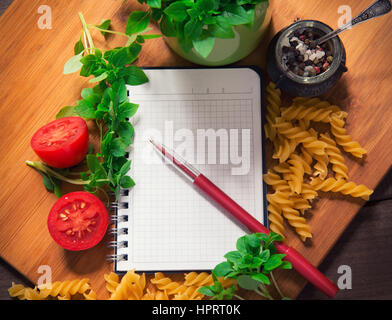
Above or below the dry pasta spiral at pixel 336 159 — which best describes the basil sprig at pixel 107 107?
above

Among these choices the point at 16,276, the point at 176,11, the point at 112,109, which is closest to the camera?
the point at 176,11

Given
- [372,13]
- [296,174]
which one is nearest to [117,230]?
[296,174]

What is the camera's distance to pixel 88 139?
97 cm

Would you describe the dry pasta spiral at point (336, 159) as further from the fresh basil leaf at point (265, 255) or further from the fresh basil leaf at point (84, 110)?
the fresh basil leaf at point (84, 110)

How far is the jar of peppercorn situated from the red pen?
0.92 feet

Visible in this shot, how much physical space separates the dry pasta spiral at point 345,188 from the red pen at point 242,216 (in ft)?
0.52

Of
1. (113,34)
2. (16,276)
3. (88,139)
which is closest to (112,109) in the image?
(88,139)

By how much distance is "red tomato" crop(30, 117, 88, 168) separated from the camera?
0.91 metres

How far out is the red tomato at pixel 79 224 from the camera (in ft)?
3.03

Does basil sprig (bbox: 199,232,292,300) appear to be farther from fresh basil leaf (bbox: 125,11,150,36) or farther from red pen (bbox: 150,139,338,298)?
fresh basil leaf (bbox: 125,11,150,36)

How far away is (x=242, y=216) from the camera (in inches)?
36.6

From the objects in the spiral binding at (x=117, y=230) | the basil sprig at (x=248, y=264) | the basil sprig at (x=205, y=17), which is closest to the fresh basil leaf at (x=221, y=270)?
the basil sprig at (x=248, y=264)
